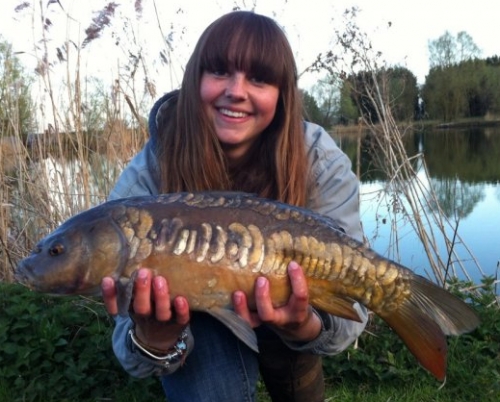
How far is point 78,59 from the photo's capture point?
10.0ft

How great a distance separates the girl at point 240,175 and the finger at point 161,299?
6cm

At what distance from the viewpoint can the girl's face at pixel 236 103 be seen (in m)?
1.70

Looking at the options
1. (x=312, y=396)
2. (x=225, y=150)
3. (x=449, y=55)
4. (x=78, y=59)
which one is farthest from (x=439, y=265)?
(x=449, y=55)

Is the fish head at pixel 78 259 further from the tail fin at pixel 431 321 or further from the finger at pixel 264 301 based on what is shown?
the tail fin at pixel 431 321

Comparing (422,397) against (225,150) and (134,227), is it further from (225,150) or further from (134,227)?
(134,227)

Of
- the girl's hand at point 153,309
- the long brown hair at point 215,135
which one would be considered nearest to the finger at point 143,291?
the girl's hand at point 153,309

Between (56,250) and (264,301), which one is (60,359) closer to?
(56,250)

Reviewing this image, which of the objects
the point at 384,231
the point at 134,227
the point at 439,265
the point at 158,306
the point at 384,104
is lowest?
the point at 384,231

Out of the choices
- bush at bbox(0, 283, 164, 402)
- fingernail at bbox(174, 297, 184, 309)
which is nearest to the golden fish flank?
fingernail at bbox(174, 297, 184, 309)

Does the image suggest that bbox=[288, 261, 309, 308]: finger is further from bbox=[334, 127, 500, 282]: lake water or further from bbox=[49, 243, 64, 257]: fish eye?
bbox=[334, 127, 500, 282]: lake water

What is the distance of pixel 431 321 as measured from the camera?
56.8 inches

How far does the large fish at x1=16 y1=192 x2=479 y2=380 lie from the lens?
1.32m

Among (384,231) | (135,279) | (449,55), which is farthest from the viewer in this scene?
(449,55)

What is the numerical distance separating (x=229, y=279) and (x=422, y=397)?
1179 mm
